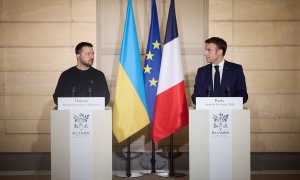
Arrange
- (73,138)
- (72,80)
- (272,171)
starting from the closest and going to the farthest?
(73,138) < (72,80) < (272,171)

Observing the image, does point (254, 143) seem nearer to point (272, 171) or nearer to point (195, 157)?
point (272, 171)

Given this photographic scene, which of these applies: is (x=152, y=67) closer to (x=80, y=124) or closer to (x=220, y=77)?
(x=220, y=77)

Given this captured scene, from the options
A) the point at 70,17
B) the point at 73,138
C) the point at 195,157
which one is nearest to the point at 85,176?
the point at 73,138

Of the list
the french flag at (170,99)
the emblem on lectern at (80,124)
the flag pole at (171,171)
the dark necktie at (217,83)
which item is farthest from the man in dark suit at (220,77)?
the emblem on lectern at (80,124)

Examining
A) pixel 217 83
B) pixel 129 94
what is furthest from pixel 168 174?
pixel 217 83

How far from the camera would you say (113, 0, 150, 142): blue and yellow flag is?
591 centimetres

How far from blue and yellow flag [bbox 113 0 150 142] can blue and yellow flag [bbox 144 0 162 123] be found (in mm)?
171

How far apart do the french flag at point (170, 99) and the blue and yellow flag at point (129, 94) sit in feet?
0.63

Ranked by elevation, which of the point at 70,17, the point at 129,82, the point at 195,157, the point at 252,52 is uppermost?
the point at 70,17

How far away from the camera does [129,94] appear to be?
5934 mm

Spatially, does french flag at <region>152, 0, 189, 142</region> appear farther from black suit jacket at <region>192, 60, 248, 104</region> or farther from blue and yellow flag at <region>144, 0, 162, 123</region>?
black suit jacket at <region>192, 60, 248, 104</region>

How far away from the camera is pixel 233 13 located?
6.77 m

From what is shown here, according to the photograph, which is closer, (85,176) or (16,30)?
(85,176)

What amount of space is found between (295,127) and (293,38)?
1.34 metres
